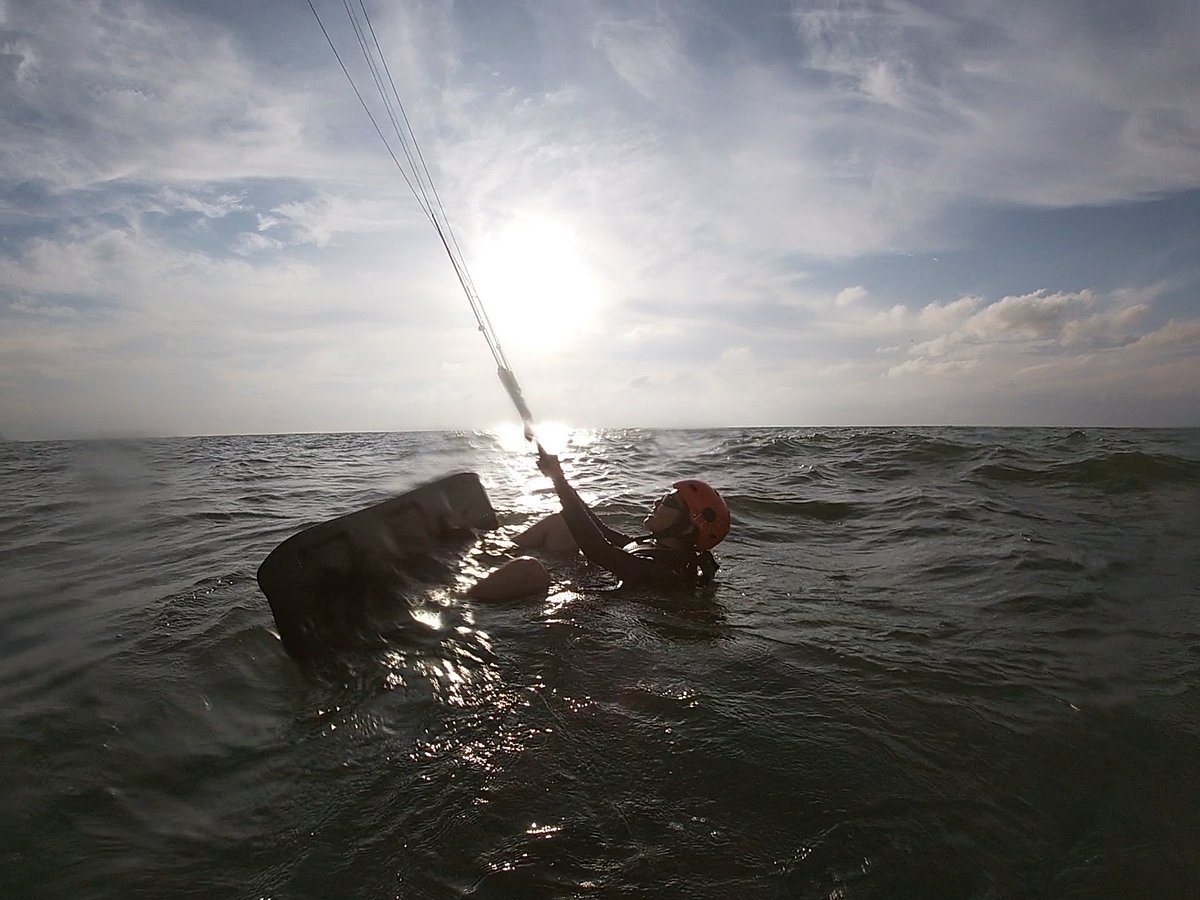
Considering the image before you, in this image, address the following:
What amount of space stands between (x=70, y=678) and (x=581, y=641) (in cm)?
Result: 392

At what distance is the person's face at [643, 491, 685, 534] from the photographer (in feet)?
22.6

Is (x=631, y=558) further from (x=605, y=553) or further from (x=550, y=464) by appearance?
(x=550, y=464)

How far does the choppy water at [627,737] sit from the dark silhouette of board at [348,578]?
330 mm

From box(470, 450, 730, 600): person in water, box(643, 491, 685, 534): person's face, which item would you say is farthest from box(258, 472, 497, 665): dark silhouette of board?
box(643, 491, 685, 534): person's face

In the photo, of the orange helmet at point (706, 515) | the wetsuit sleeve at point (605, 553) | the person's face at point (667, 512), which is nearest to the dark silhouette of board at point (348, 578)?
the wetsuit sleeve at point (605, 553)

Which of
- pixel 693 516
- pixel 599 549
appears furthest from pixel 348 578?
pixel 693 516

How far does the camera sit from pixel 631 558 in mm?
6910

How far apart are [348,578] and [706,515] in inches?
149

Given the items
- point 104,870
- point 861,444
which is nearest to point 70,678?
point 104,870

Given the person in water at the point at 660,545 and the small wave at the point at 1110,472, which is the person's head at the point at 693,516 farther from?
the small wave at the point at 1110,472

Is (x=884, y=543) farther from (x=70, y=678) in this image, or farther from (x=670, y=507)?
(x=70, y=678)

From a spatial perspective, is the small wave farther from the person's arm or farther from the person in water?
the person's arm

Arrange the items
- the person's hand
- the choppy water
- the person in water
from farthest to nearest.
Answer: the person's hand
the person in water
the choppy water

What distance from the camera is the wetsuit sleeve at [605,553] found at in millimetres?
6934
